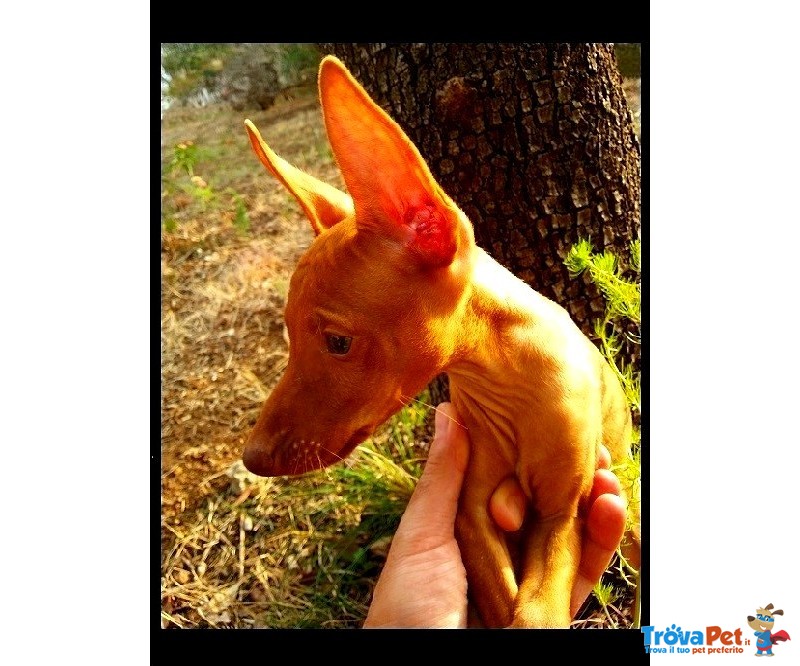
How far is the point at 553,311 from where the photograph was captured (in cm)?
185

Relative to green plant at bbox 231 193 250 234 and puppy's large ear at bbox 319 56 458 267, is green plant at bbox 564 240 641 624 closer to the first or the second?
puppy's large ear at bbox 319 56 458 267

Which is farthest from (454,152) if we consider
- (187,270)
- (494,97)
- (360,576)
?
(360,576)

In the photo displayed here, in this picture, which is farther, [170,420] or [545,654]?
[170,420]

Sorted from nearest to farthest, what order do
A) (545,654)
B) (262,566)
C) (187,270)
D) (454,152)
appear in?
(545,654)
(454,152)
(262,566)
(187,270)

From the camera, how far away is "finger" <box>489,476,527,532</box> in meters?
1.81

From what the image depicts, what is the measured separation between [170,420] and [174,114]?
105 centimetres

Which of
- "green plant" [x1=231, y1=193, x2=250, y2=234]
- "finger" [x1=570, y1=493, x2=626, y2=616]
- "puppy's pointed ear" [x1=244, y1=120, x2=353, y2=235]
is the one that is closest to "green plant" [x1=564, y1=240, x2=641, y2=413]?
"finger" [x1=570, y1=493, x2=626, y2=616]

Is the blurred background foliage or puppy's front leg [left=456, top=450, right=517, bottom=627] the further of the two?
the blurred background foliage

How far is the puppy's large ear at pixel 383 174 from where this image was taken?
1.32 meters

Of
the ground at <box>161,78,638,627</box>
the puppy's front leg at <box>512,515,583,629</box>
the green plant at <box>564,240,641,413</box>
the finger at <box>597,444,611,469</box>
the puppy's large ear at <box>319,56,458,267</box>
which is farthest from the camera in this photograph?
the ground at <box>161,78,638,627</box>

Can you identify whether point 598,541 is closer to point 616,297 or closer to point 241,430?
point 616,297

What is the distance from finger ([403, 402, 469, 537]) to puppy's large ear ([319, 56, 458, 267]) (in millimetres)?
619

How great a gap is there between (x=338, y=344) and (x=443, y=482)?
60cm
